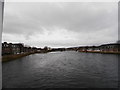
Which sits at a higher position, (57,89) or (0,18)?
(0,18)

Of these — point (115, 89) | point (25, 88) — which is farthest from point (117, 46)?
point (25, 88)

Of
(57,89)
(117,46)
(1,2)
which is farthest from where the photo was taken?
(117,46)

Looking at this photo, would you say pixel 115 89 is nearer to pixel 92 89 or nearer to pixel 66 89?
pixel 92 89

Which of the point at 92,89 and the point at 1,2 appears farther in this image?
the point at 92,89

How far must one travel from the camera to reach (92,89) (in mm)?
9781

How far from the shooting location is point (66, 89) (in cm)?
973

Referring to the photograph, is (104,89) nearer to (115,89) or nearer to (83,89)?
(115,89)

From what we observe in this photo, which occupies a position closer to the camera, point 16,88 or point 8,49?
point 16,88

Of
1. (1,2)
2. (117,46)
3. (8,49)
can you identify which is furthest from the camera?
(117,46)

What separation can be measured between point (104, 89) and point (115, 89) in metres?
1.23

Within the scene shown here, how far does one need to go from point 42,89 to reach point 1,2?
352 inches

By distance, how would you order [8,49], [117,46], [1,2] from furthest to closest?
[117,46]
[8,49]
[1,2]

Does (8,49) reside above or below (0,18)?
below

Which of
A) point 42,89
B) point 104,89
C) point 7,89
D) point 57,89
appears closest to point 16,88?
point 7,89
